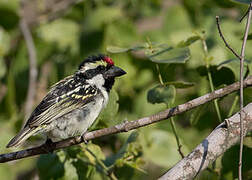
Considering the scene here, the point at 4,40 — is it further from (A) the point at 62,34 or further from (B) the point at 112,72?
(B) the point at 112,72

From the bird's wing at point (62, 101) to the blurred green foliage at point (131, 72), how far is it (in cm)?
21

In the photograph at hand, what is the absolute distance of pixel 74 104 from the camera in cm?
345

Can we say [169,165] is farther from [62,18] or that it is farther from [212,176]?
[62,18]

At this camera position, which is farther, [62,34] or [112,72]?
[62,34]

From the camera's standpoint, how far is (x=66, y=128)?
11.0ft

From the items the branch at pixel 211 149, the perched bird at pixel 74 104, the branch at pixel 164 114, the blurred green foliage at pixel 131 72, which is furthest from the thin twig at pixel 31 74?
the branch at pixel 211 149

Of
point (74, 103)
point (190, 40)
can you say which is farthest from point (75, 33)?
point (190, 40)

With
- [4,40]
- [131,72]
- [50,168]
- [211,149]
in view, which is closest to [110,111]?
[50,168]

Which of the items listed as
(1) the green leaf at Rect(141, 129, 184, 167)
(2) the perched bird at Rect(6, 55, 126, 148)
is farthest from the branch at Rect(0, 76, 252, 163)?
(1) the green leaf at Rect(141, 129, 184, 167)

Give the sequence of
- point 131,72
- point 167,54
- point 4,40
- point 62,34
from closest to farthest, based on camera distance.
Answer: point 167,54 → point 131,72 → point 4,40 → point 62,34

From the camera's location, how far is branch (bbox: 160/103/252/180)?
240 centimetres

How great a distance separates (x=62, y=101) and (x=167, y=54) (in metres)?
0.85

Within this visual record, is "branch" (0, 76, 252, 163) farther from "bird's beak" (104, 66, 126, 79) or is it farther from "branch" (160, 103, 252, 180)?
"bird's beak" (104, 66, 126, 79)

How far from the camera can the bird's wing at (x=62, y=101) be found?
3.26 m
